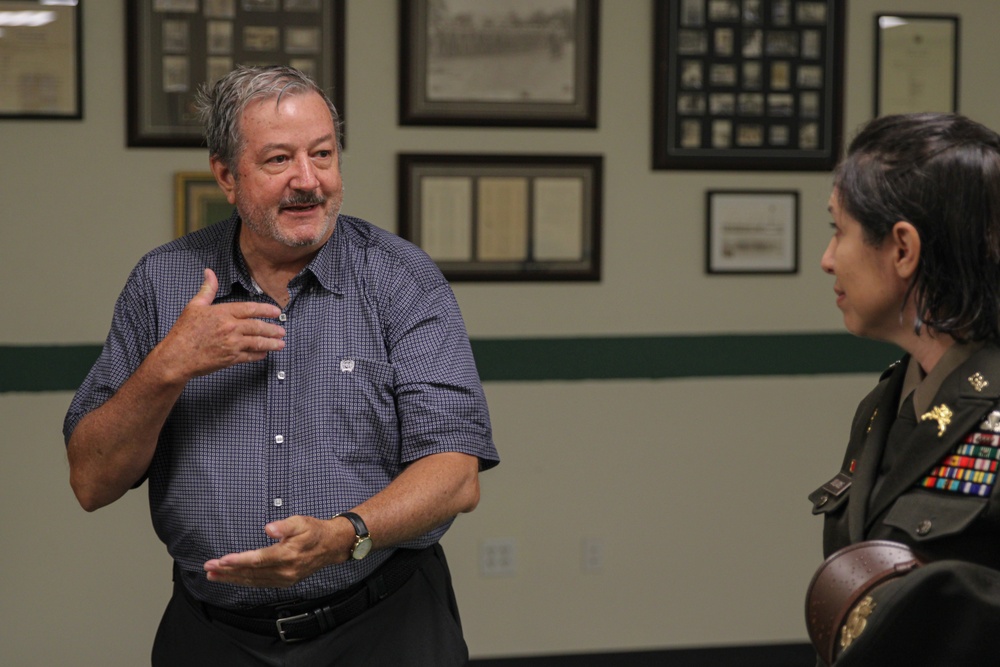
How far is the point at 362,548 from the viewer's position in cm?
166

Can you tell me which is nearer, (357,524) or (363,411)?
(357,524)

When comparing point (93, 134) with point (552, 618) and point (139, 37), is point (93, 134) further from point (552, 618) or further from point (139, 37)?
point (552, 618)

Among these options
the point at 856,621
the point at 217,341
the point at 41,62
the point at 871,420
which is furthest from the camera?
the point at 41,62

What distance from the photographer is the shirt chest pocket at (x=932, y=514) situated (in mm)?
1225

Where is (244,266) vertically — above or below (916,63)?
below

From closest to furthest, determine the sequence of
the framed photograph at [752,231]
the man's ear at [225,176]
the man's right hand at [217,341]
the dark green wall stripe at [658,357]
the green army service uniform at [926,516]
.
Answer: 1. the green army service uniform at [926,516]
2. the man's right hand at [217,341]
3. the man's ear at [225,176]
4. the dark green wall stripe at [658,357]
5. the framed photograph at [752,231]

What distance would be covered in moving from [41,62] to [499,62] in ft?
4.61

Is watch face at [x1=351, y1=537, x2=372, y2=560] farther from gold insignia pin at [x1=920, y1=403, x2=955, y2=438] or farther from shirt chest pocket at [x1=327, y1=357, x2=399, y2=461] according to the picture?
gold insignia pin at [x1=920, y1=403, x2=955, y2=438]

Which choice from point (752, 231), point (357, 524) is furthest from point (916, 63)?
point (357, 524)

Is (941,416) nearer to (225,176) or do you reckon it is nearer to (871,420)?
(871,420)

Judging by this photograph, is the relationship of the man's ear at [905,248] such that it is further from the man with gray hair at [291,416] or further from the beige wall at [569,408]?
the beige wall at [569,408]

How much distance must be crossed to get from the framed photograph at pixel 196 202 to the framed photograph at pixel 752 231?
159cm

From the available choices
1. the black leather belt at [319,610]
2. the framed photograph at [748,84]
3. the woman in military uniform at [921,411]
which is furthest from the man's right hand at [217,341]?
the framed photograph at [748,84]

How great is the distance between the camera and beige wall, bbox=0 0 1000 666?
3504mm
